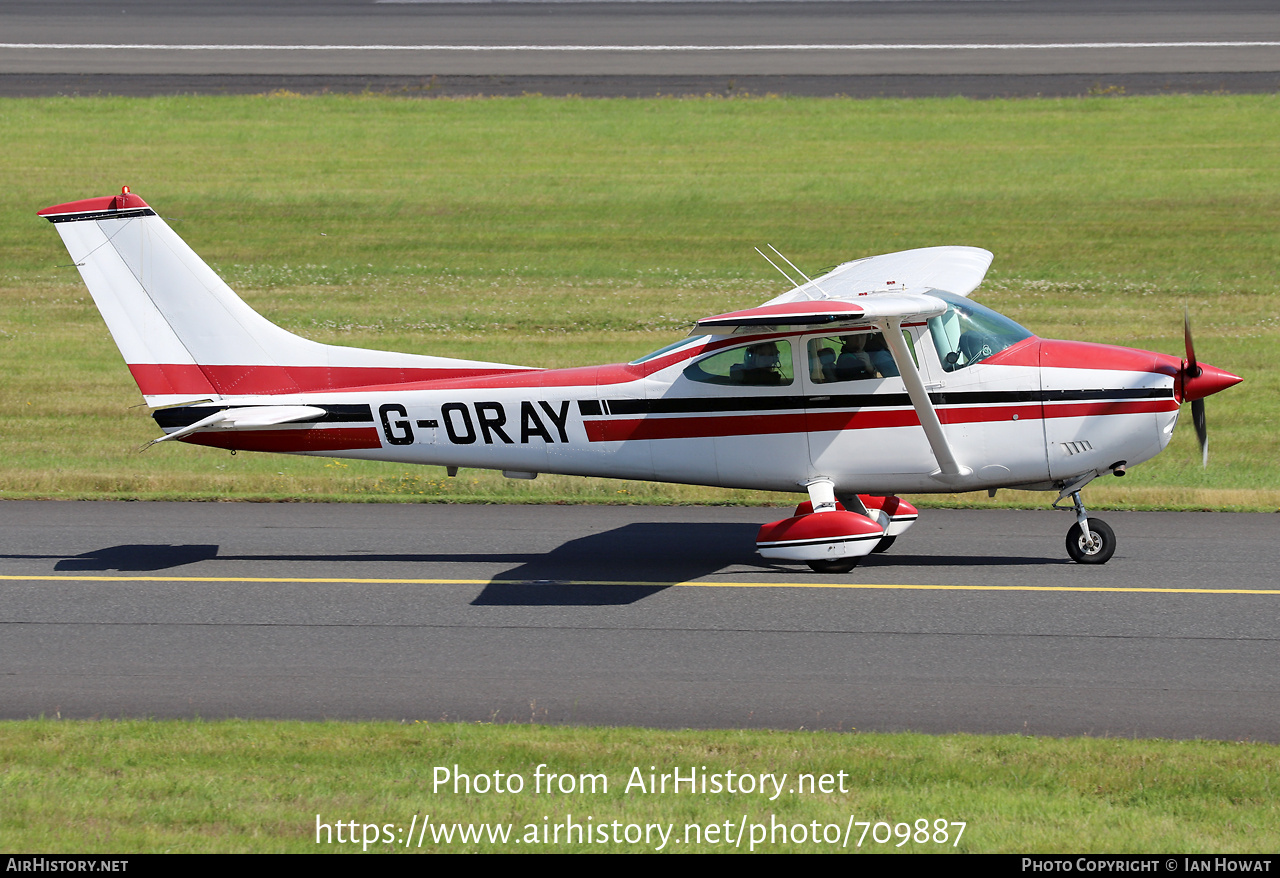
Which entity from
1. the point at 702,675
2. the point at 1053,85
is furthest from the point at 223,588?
the point at 1053,85

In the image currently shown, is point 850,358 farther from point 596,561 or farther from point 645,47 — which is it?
point 645,47

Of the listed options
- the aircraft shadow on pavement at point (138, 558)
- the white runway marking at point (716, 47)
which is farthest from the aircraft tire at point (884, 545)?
the white runway marking at point (716, 47)

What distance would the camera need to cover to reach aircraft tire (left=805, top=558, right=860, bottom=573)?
1105 centimetres

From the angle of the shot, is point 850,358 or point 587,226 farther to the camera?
point 587,226

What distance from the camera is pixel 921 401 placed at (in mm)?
10570

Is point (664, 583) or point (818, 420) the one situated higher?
point (818, 420)

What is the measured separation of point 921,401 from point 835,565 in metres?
1.59

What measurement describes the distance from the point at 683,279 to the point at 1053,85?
14.0m

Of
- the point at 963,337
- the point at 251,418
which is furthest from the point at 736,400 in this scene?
the point at 251,418

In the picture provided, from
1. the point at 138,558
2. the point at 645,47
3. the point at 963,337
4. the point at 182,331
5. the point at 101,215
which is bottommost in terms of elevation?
the point at 138,558

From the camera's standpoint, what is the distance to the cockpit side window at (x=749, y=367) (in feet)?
36.3

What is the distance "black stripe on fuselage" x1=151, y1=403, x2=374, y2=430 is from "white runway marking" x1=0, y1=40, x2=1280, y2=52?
2657 centimetres

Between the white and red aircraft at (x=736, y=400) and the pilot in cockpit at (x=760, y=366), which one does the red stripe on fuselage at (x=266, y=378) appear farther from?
the pilot in cockpit at (x=760, y=366)

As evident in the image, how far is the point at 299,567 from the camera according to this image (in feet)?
38.4
